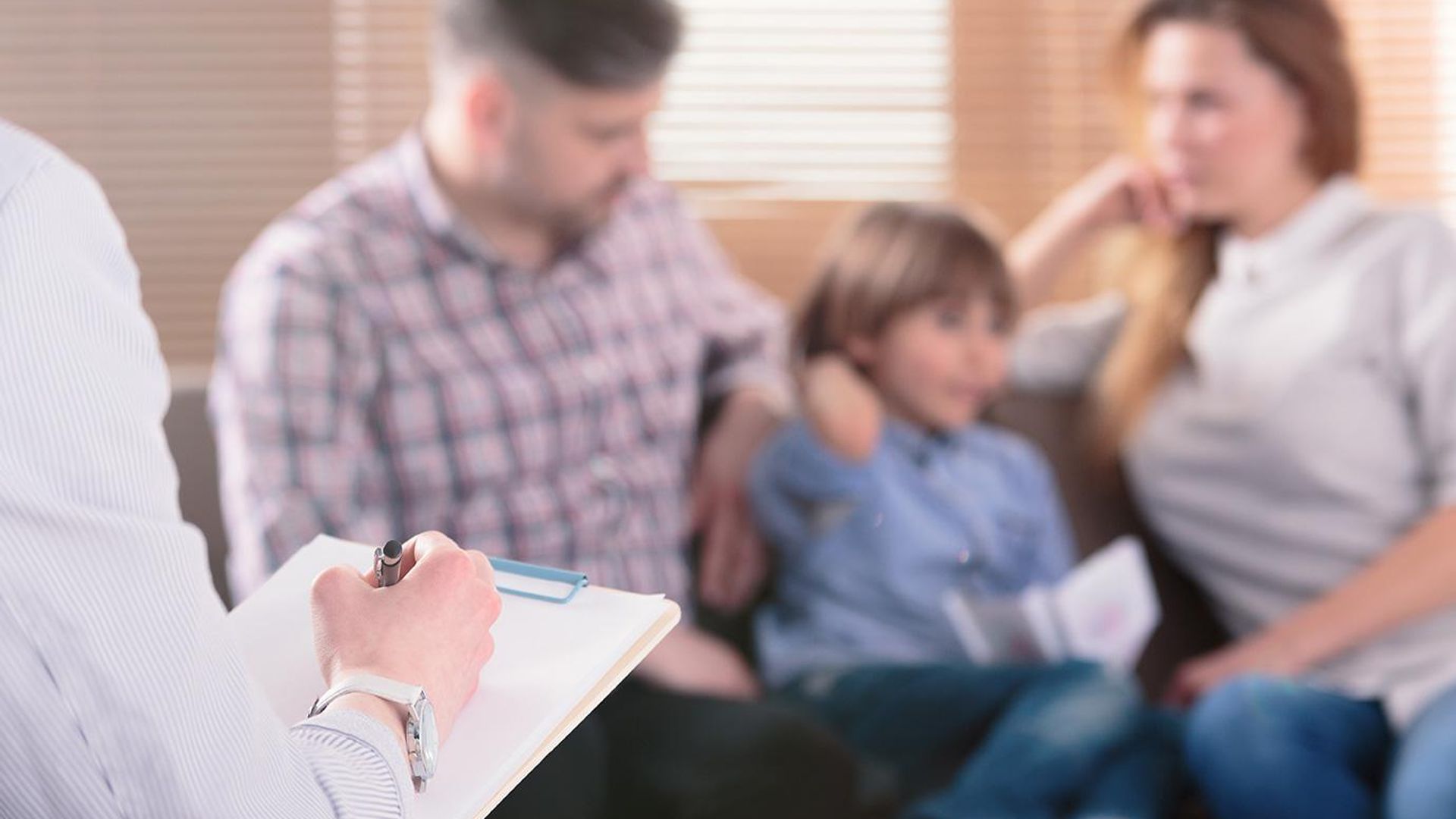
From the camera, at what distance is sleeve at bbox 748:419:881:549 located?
67.2 inches

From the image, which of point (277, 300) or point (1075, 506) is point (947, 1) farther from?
point (277, 300)

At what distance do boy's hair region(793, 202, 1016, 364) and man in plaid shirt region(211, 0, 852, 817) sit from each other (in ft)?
0.44

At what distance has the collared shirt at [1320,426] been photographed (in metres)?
1.69

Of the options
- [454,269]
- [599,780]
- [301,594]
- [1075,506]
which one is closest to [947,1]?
[1075,506]

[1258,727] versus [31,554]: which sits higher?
[31,554]

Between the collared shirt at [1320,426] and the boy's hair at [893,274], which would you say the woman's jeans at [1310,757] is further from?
the boy's hair at [893,274]

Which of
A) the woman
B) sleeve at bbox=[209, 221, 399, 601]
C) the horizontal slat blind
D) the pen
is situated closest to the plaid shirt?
sleeve at bbox=[209, 221, 399, 601]

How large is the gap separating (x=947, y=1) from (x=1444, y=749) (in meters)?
1.61

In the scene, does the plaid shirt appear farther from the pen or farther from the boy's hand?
the pen

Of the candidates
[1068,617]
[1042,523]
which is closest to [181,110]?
[1042,523]

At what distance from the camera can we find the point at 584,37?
1611 mm

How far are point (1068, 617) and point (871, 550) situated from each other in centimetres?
24

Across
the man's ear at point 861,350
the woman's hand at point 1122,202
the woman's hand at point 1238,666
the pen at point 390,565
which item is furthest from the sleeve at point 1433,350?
the pen at point 390,565

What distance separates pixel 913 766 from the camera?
1.65m
